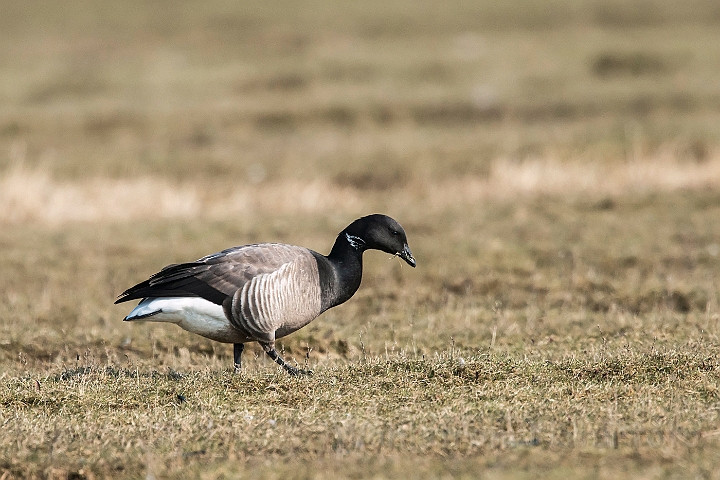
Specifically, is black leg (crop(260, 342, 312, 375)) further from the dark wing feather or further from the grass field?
the dark wing feather

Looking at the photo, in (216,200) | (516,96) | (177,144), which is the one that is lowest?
(216,200)

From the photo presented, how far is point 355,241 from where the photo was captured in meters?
9.39

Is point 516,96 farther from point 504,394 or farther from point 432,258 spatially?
point 504,394

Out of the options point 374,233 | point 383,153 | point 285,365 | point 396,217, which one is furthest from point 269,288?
point 383,153

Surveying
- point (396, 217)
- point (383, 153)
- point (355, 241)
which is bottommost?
point (355, 241)

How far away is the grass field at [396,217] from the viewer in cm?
661

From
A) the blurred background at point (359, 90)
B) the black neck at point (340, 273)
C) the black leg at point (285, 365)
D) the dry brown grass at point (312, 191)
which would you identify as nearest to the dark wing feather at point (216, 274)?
the black neck at point (340, 273)

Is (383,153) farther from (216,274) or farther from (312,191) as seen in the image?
(216,274)

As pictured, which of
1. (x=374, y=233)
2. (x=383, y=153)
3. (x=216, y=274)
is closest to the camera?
(x=216, y=274)

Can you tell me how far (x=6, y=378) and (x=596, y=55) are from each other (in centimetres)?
2961

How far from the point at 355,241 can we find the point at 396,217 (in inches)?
339

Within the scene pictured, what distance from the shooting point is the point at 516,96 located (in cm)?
3073

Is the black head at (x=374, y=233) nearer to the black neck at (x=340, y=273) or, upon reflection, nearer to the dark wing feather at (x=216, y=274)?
the black neck at (x=340, y=273)

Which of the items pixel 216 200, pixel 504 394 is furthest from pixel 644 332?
pixel 216 200
